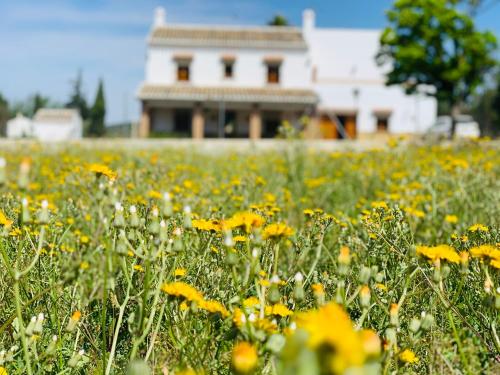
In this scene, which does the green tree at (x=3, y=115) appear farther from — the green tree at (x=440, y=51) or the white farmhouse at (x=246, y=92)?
the green tree at (x=440, y=51)

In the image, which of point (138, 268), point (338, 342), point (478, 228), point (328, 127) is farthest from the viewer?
point (328, 127)

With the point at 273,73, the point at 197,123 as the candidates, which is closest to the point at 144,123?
the point at 197,123

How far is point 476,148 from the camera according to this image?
9.09 m

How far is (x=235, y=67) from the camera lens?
3031 cm

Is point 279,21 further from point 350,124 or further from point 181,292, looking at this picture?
point 181,292

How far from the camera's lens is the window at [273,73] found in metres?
30.3

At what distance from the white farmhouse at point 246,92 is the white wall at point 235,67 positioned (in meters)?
0.05

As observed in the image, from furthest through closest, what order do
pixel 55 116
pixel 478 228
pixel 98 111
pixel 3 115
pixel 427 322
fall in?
pixel 3 115 < pixel 98 111 < pixel 55 116 < pixel 478 228 < pixel 427 322

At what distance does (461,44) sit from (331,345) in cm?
2872

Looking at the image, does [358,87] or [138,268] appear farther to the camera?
[358,87]

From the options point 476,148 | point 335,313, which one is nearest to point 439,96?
point 476,148

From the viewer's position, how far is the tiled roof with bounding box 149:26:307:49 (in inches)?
1181

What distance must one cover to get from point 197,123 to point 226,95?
7.20 ft

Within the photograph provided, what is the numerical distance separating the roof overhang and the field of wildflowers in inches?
932
